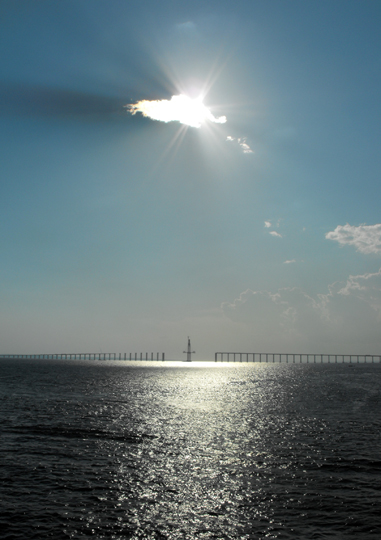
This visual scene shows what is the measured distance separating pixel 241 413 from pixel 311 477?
1488 inches

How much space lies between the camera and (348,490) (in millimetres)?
29359

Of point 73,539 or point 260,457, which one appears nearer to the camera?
point 73,539

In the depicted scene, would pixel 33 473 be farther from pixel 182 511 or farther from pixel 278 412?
pixel 278 412

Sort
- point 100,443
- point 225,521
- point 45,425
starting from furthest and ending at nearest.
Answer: point 45,425
point 100,443
point 225,521

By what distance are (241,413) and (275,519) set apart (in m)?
46.3

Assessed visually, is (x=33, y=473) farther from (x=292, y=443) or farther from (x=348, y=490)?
(x=292, y=443)

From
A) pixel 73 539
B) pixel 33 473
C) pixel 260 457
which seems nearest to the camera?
pixel 73 539

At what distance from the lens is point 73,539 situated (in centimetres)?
2109

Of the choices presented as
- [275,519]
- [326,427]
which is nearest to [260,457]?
[275,519]

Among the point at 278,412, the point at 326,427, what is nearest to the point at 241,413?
the point at 278,412

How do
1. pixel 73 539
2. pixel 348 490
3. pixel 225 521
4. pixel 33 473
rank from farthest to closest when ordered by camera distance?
pixel 33 473
pixel 348 490
pixel 225 521
pixel 73 539

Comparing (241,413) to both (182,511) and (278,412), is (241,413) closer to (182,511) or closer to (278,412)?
(278,412)

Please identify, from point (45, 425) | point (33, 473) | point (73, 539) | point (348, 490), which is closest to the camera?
point (73, 539)

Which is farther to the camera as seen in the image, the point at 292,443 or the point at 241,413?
the point at 241,413
